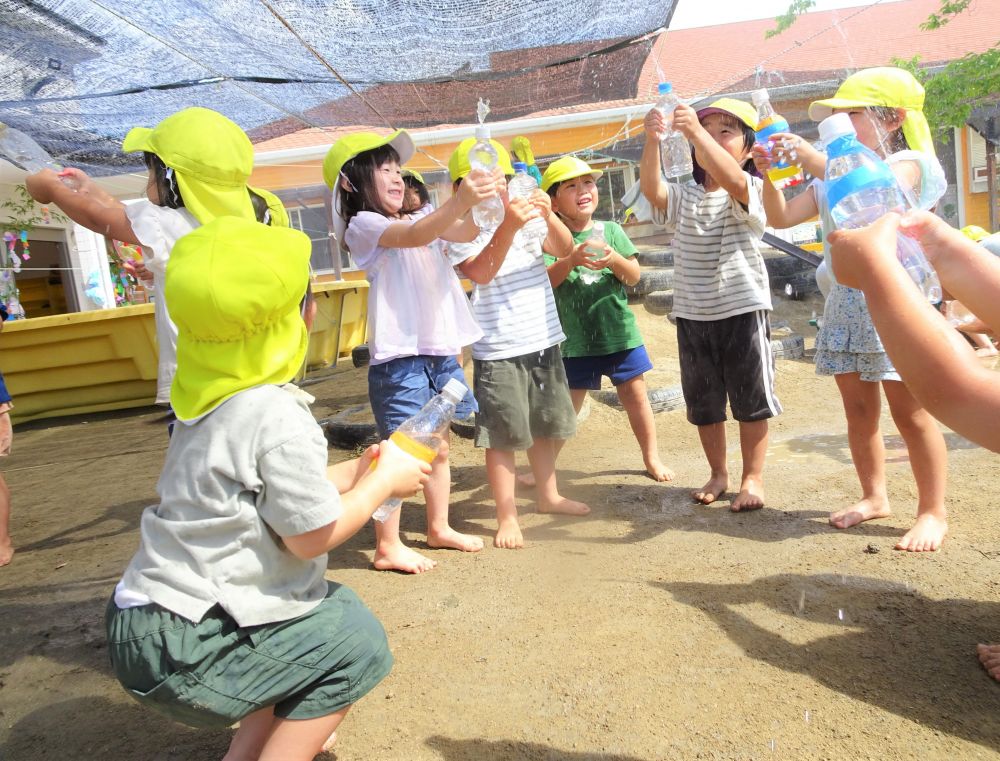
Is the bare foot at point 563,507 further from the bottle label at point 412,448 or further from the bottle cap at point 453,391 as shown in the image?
the bottle label at point 412,448

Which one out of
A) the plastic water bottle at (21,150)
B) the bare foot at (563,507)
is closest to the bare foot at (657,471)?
the bare foot at (563,507)

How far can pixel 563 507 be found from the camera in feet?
12.1

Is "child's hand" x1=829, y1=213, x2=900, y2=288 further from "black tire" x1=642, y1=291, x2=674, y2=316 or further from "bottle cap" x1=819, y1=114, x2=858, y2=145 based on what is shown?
"black tire" x1=642, y1=291, x2=674, y2=316

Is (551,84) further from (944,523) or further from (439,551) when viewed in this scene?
(944,523)

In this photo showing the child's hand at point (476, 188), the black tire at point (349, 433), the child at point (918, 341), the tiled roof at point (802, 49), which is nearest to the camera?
the child at point (918, 341)

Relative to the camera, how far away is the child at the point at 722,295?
3.48 metres

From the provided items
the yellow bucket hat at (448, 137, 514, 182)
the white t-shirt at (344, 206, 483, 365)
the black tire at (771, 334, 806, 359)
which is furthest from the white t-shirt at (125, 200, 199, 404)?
the black tire at (771, 334, 806, 359)

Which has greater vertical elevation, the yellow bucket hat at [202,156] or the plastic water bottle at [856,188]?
the yellow bucket hat at [202,156]

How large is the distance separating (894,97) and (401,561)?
2599mm

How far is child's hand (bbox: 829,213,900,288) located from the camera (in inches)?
55.2

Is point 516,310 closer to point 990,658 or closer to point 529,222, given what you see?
point 529,222

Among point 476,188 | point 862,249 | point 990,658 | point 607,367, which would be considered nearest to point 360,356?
point 607,367

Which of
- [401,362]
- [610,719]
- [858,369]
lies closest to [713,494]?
[858,369]

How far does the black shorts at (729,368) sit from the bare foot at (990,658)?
1.49m
